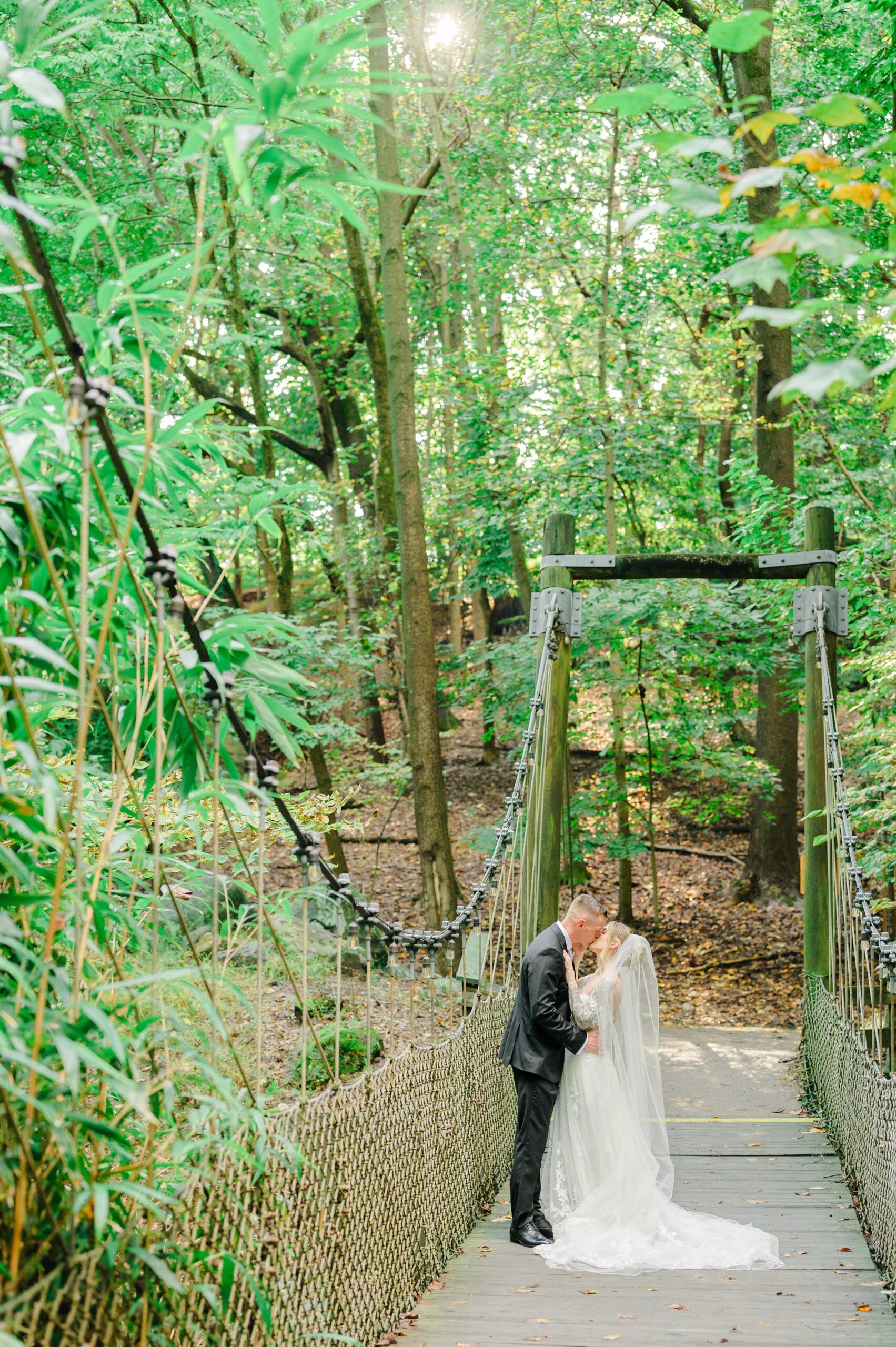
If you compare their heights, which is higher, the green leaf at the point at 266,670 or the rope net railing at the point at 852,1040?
the green leaf at the point at 266,670

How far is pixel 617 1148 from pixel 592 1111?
0.14 m

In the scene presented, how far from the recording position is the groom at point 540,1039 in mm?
3828

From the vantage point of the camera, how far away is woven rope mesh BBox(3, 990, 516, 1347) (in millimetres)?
1488

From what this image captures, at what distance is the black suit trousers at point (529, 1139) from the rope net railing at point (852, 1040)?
1014 mm

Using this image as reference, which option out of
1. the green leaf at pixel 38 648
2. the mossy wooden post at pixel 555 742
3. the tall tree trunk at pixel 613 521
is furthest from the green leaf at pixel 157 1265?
the tall tree trunk at pixel 613 521

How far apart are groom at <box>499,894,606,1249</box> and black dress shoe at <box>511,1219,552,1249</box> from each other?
18 mm

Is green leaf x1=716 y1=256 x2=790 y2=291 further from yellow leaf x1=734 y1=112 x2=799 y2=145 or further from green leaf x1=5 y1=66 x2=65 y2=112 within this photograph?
green leaf x1=5 y1=66 x2=65 y2=112

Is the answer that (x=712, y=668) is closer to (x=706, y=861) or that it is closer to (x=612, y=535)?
(x=612, y=535)

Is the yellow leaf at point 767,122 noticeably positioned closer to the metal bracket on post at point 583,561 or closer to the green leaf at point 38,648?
the green leaf at point 38,648

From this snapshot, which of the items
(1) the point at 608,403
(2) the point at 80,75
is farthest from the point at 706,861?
(2) the point at 80,75

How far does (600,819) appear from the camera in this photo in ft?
32.8

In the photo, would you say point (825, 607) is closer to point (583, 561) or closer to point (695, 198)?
point (583, 561)

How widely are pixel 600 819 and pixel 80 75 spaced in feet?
22.0

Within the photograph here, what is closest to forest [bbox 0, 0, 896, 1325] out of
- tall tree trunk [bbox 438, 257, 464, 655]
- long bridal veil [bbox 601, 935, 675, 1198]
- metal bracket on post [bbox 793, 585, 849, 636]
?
tall tree trunk [bbox 438, 257, 464, 655]
